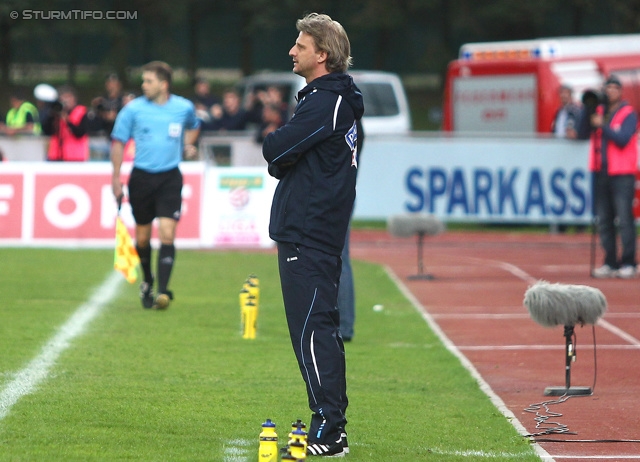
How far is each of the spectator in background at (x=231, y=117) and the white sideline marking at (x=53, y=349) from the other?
9809 millimetres

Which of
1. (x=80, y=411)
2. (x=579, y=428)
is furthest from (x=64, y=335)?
(x=579, y=428)

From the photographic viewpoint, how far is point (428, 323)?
11.5m

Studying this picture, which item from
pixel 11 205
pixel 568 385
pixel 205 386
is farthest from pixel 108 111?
pixel 568 385

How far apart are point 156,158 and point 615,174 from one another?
6.07 m

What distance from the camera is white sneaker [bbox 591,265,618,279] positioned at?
15.4 metres

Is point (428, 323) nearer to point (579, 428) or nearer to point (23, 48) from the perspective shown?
point (579, 428)

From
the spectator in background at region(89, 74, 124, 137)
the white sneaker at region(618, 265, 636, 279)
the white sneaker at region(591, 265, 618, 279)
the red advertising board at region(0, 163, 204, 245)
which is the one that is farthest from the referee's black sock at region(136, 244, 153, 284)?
the spectator in background at region(89, 74, 124, 137)

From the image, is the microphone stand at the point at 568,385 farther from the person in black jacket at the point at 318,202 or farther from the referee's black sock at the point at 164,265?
the referee's black sock at the point at 164,265

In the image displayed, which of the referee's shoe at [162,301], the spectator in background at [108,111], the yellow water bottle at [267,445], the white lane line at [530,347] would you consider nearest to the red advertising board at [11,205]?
the spectator in background at [108,111]

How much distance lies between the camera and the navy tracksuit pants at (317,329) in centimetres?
608

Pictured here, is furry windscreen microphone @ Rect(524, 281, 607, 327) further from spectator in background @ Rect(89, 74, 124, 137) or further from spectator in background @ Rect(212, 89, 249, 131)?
spectator in background @ Rect(212, 89, 249, 131)

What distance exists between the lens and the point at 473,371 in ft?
29.5

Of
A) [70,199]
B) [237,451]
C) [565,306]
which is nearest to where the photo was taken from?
[237,451]

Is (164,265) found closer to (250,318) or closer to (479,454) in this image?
(250,318)
